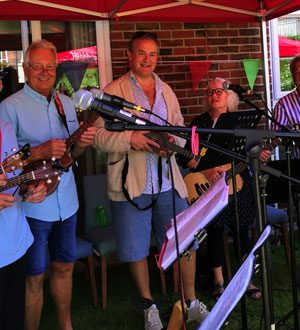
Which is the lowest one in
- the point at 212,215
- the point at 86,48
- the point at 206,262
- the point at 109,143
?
the point at 206,262

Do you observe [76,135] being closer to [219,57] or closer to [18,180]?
[18,180]

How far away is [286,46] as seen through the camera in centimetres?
522

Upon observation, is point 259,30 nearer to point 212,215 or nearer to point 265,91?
point 265,91

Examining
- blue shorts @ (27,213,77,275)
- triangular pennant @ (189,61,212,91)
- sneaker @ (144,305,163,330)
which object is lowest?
sneaker @ (144,305,163,330)

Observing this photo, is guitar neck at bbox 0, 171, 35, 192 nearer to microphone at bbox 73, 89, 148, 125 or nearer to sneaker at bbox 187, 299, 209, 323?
microphone at bbox 73, 89, 148, 125

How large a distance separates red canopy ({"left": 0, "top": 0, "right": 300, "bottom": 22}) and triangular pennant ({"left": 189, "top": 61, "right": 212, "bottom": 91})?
0.42 m

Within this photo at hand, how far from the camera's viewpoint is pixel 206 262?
3871mm

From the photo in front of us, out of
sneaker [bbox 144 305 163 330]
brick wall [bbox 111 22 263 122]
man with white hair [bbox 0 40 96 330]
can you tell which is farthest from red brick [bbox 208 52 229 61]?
sneaker [bbox 144 305 163 330]

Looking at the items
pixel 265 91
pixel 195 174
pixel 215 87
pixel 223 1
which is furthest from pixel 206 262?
pixel 223 1

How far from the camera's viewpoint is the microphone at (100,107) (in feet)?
4.98

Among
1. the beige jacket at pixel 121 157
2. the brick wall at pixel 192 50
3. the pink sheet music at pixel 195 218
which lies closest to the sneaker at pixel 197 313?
the beige jacket at pixel 121 157

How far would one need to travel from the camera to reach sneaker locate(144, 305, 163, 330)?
9.99 ft

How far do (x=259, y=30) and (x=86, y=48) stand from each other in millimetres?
1687

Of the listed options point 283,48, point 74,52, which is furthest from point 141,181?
point 283,48
